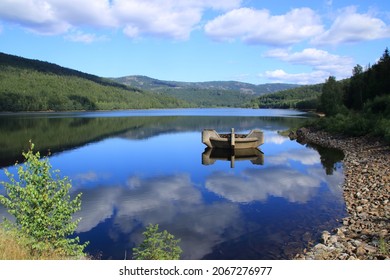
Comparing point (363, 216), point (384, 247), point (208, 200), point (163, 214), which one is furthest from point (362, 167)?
point (384, 247)

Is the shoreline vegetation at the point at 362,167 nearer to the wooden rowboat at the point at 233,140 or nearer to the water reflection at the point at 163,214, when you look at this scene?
the water reflection at the point at 163,214

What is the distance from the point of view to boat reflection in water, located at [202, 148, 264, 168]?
37.2m

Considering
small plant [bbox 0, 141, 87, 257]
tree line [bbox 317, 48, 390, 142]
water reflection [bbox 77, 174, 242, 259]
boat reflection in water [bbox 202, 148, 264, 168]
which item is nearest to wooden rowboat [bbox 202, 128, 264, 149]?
boat reflection in water [bbox 202, 148, 264, 168]

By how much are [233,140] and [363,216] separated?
2982cm

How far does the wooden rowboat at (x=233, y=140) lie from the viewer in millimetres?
45188

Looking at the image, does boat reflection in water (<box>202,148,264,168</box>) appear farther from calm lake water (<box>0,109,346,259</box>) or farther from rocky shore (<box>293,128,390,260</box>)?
rocky shore (<box>293,128,390,260</box>)

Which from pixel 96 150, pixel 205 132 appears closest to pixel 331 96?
pixel 205 132

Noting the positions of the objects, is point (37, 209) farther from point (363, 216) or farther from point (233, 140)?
point (233, 140)

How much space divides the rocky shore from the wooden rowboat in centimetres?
1475

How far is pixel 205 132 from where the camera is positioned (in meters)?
47.1

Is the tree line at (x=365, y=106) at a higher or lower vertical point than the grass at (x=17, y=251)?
higher

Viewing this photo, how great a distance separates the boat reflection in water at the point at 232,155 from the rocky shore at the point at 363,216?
10.1 meters

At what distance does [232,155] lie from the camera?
42.2 meters

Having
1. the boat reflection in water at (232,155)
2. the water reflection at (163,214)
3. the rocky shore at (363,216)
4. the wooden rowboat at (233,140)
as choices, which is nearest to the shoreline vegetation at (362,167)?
the rocky shore at (363,216)
